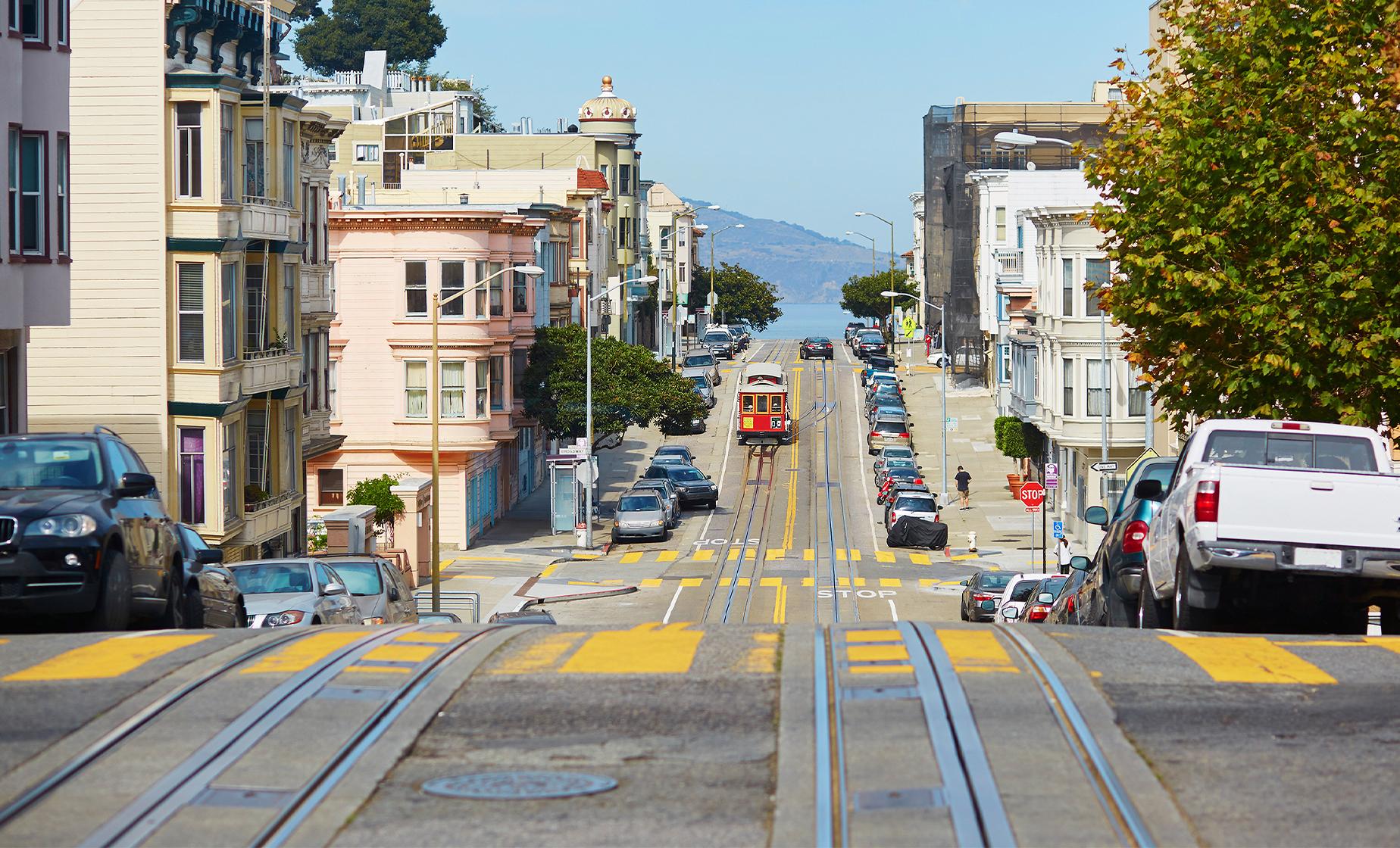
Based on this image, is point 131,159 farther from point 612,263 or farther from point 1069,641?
point 612,263

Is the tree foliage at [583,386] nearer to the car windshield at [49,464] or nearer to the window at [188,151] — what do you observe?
the window at [188,151]

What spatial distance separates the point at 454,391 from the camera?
56.0m

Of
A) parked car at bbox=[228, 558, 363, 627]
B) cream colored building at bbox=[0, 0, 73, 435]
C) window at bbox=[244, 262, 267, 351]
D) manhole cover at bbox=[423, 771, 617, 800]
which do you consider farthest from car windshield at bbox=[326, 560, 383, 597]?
manhole cover at bbox=[423, 771, 617, 800]

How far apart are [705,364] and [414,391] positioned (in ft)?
148

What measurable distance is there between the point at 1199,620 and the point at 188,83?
25350 millimetres

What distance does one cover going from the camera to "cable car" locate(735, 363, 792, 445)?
3095 inches

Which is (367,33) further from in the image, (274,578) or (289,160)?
(274,578)

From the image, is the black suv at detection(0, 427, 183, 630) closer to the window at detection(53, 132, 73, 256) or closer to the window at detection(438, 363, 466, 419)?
the window at detection(53, 132, 73, 256)

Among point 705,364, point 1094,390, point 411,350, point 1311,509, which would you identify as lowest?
point 1311,509

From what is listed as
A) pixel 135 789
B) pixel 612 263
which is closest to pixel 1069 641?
pixel 135 789

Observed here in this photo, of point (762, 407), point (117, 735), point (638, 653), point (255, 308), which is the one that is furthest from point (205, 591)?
point (762, 407)

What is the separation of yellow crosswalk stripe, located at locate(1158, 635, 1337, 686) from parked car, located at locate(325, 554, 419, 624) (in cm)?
1236

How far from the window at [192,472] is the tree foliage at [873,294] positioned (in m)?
117

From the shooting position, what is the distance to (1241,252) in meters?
23.7
